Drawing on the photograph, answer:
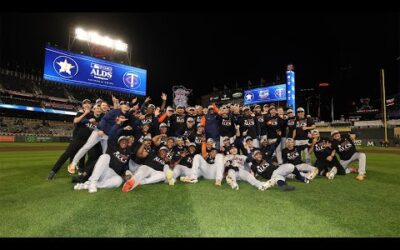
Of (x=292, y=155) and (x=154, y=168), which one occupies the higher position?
(x=292, y=155)

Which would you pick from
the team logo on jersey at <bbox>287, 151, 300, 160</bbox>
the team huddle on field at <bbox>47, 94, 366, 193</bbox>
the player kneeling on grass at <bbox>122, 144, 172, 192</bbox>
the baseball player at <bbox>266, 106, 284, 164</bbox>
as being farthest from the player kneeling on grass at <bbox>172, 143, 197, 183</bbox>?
the baseball player at <bbox>266, 106, 284, 164</bbox>

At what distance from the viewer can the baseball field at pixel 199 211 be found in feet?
12.2

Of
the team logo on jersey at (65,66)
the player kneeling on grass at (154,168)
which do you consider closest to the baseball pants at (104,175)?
the player kneeling on grass at (154,168)

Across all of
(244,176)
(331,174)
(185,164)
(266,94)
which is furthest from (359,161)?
(266,94)

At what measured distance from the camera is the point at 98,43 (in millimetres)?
35656

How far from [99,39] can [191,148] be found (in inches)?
1297

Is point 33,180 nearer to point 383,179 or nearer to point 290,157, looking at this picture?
point 290,157

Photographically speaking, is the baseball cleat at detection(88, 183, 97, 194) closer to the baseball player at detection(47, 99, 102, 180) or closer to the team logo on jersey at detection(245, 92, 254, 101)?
the baseball player at detection(47, 99, 102, 180)

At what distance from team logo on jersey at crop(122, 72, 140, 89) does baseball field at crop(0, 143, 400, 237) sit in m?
28.8

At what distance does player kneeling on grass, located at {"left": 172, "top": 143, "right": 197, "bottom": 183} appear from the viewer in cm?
784

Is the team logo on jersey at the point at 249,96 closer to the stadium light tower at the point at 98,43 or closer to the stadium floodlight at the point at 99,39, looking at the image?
the stadium light tower at the point at 98,43

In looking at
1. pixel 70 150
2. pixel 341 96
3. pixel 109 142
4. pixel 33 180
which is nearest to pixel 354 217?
pixel 109 142

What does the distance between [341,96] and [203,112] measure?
63.6 m

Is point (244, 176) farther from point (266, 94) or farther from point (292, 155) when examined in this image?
point (266, 94)
